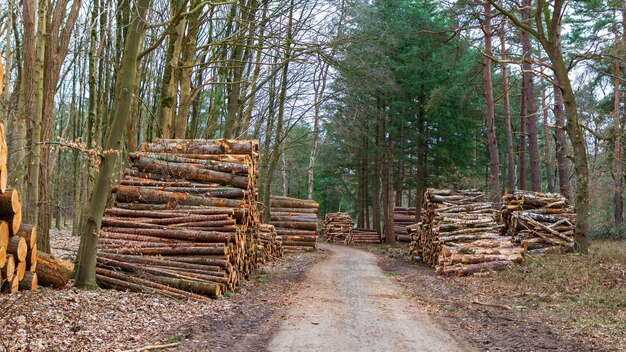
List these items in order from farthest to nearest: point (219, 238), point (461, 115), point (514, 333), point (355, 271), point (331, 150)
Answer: point (331, 150)
point (461, 115)
point (355, 271)
point (219, 238)
point (514, 333)

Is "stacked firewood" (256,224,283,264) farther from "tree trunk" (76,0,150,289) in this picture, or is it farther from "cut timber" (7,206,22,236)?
"cut timber" (7,206,22,236)

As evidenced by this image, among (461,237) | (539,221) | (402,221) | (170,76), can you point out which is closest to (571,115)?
(539,221)

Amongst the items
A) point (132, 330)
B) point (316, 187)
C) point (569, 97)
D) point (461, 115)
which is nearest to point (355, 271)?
point (569, 97)

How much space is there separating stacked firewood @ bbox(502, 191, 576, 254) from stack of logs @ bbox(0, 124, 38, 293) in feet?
42.7

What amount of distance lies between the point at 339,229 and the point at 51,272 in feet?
97.1

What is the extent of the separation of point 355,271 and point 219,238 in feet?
21.8

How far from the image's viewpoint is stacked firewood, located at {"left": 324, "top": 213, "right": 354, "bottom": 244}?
3753cm

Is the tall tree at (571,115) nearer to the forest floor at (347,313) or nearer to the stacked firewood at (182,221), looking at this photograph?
the forest floor at (347,313)

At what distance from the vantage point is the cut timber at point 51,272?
8852mm

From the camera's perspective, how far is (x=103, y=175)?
30.0 feet

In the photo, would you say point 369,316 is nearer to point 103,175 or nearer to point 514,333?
point 514,333

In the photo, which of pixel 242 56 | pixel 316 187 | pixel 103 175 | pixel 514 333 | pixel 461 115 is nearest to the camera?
pixel 514 333

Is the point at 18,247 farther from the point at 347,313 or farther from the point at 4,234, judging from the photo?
the point at 347,313

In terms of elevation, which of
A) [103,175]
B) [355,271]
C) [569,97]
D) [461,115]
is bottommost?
[355,271]
